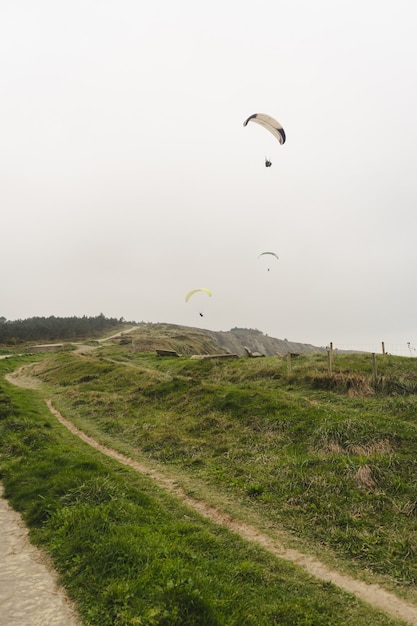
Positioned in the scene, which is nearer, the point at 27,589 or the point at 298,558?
the point at 27,589

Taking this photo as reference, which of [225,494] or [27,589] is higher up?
[27,589]

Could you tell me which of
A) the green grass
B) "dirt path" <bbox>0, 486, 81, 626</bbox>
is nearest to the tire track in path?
the green grass

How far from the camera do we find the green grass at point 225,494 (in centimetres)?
564

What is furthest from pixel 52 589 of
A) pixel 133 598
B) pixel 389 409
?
pixel 389 409

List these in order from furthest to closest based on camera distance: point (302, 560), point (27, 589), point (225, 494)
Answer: point (225, 494), point (302, 560), point (27, 589)

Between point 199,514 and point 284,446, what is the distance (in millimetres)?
4936

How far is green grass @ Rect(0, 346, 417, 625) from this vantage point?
5645 mm

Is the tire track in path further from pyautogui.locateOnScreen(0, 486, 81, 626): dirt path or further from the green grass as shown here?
pyautogui.locateOnScreen(0, 486, 81, 626): dirt path

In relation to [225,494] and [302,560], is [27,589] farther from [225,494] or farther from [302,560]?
[225,494]

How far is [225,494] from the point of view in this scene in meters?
10.2

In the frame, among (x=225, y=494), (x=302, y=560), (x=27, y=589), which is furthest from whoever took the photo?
(x=225, y=494)

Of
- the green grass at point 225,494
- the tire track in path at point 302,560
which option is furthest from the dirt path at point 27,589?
the tire track in path at point 302,560

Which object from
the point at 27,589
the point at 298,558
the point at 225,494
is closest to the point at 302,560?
the point at 298,558

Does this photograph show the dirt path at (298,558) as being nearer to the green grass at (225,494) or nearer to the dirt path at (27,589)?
the green grass at (225,494)
